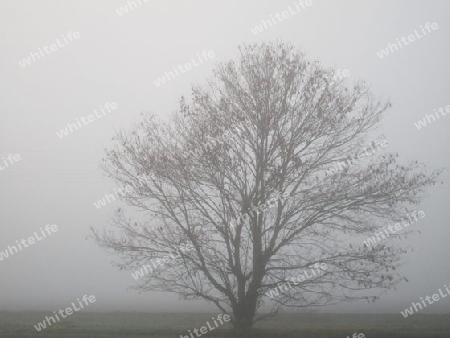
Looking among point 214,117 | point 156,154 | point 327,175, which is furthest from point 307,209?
point 156,154

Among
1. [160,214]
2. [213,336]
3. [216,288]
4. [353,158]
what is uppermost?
[160,214]

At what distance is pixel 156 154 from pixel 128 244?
3.47 meters

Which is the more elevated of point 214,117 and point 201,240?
point 214,117

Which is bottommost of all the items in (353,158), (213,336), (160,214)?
(213,336)

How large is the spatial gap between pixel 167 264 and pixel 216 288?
1959 millimetres

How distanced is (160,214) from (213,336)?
466 cm

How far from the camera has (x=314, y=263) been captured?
14992mm

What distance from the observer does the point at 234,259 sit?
52.2ft

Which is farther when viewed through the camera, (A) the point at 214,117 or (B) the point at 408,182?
(A) the point at 214,117

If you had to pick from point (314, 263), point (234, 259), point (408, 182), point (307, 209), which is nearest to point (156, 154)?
point (234, 259)

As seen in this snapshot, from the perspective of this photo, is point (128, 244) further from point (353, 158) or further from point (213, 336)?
point (353, 158)

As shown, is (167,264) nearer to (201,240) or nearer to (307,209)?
(201,240)

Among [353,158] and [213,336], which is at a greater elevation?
[353,158]

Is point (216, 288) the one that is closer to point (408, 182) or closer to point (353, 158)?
point (353, 158)
